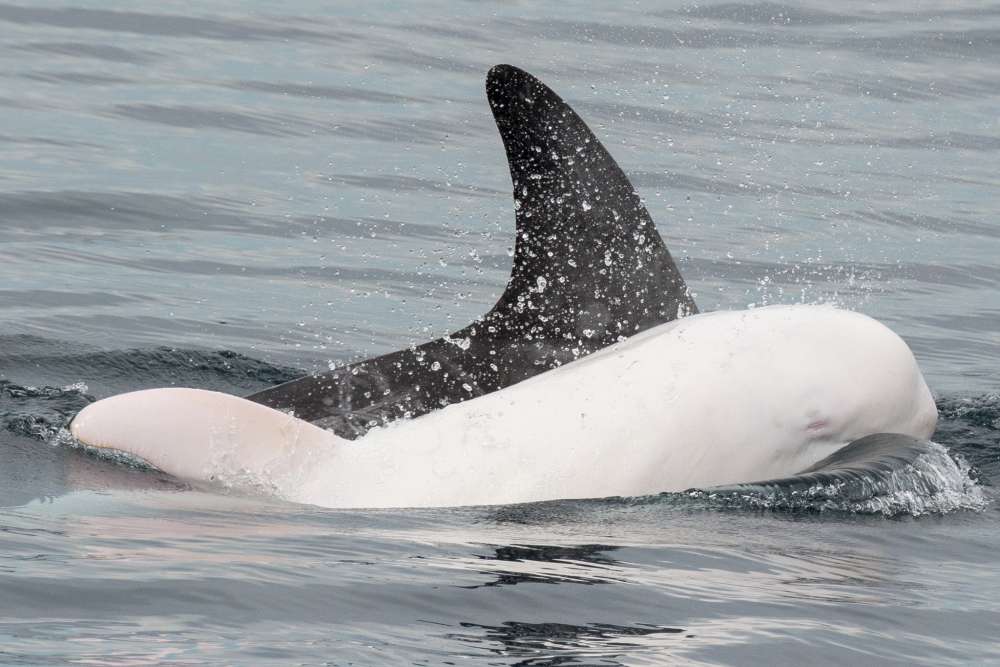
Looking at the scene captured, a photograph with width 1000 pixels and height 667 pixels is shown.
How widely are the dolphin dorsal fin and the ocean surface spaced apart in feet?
3.56

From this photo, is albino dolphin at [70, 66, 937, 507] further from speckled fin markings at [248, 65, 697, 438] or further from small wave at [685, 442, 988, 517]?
small wave at [685, 442, 988, 517]

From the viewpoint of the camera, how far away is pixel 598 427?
6984 mm

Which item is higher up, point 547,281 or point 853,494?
point 547,281

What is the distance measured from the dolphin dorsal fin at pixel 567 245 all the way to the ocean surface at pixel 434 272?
1.09 m

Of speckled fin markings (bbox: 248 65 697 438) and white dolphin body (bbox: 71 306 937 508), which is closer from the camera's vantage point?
white dolphin body (bbox: 71 306 937 508)

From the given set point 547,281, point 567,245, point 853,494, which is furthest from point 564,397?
point 853,494

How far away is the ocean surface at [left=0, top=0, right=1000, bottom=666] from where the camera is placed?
17.6 ft

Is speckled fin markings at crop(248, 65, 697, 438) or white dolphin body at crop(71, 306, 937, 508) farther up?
speckled fin markings at crop(248, 65, 697, 438)

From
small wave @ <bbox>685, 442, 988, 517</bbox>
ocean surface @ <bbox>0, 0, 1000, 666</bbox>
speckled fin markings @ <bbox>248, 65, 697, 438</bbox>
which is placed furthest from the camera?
speckled fin markings @ <bbox>248, 65, 697, 438</bbox>

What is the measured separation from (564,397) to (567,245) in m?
0.77

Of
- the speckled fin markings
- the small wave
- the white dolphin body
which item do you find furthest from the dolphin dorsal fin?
the small wave

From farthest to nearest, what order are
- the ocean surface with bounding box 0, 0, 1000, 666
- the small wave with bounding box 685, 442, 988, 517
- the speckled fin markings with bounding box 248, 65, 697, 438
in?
1. the speckled fin markings with bounding box 248, 65, 697, 438
2. the small wave with bounding box 685, 442, 988, 517
3. the ocean surface with bounding box 0, 0, 1000, 666

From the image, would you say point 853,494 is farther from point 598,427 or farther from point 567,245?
point 567,245

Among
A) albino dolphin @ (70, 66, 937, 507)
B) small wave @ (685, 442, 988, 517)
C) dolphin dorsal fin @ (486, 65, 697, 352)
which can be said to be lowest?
small wave @ (685, 442, 988, 517)
